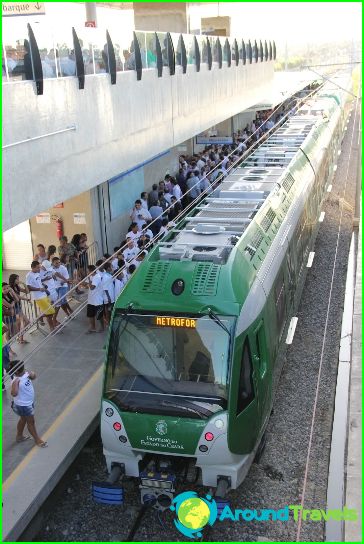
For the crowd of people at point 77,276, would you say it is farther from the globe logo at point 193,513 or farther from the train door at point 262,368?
the globe logo at point 193,513

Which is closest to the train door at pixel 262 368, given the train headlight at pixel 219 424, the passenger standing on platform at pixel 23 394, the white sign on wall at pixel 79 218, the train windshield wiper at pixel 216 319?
the train windshield wiper at pixel 216 319

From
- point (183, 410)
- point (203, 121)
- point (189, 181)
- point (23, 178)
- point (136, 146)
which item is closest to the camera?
point (183, 410)

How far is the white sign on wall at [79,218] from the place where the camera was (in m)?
15.1

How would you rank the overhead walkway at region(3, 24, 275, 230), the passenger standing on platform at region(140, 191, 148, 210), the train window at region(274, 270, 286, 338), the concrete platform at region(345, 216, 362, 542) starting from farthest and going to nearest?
the passenger standing on platform at region(140, 191, 148, 210) < the overhead walkway at region(3, 24, 275, 230) < the train window at region(274, 270, 286, 338) < the concrete platform at region(345, 216, 362, 542)

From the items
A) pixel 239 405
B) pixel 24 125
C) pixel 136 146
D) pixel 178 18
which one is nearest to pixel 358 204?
pixel 136 146

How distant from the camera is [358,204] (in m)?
22.7

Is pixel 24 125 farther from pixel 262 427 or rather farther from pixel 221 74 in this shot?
pixel 221 74

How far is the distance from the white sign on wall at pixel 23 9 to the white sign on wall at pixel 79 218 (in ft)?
14.7

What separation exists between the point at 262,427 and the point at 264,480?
0.84 meters

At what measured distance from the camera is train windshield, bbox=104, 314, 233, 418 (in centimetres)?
741

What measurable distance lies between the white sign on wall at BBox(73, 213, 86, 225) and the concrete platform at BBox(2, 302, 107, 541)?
3.20 m

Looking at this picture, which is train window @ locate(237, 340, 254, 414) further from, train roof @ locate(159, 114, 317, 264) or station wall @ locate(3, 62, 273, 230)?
station wall @ locate(3, 62, 273, 230)

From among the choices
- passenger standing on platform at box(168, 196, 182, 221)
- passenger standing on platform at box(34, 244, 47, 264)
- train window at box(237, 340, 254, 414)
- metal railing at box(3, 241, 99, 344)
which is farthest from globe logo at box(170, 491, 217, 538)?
passenger standing on platform at box(168, 196, 182, 221)

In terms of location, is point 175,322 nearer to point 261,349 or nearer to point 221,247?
point 261,349
